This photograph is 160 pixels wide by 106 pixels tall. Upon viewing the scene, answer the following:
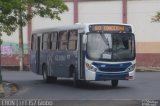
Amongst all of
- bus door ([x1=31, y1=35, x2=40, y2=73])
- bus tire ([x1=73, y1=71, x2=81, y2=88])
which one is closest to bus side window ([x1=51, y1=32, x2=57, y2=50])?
bus door ([x1=31, y1=35, x2=40, y2=73])

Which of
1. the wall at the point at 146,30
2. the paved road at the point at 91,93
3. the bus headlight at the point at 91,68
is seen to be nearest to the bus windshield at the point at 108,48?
the bus headlight at the point at 91,68

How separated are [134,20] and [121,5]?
1831mm

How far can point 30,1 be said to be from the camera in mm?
26562

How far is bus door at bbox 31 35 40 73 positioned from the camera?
33.1 metres

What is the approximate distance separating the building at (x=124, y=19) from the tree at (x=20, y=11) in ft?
83.7

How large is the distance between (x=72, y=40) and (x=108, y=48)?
2237 mm

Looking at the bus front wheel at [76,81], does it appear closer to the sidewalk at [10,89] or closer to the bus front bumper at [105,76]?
the bus front bumper at [105,76]

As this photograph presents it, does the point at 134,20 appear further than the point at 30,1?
Yes

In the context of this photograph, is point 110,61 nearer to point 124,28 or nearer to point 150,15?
point 124,28

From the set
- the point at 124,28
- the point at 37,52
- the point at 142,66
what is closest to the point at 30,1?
the point at 124,28

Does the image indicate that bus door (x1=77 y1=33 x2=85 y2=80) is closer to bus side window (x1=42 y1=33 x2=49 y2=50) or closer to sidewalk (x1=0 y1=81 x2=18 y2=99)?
sidewalk (x1=0 y1=81 x2=18 y2=99)

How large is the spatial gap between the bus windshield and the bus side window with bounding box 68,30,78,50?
1.25 metres

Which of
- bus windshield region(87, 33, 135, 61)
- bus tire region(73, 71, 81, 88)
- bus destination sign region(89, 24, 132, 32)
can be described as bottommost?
bus tire region(73, 71, 81, 88)

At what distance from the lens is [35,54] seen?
33625mm
